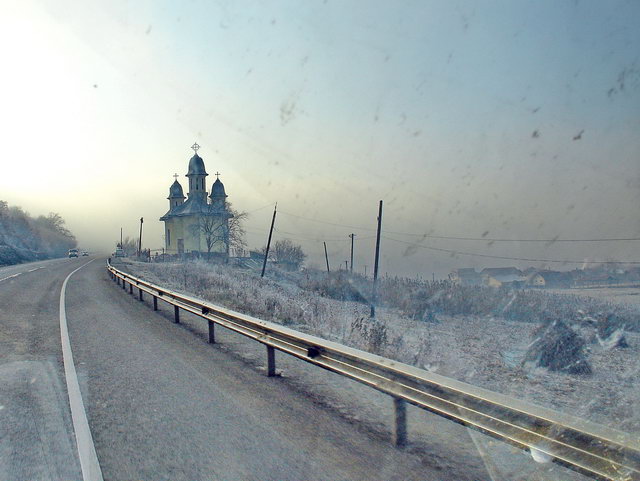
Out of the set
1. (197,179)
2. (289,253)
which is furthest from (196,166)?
(289,253)

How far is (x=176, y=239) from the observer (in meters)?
76.4

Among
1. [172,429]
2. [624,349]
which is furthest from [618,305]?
[172,429]

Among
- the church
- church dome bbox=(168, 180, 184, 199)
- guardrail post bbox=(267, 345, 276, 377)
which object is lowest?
guardrail post bbox=(267, 345, 276, 377)

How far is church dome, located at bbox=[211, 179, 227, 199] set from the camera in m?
75.4

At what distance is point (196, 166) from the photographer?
245ft

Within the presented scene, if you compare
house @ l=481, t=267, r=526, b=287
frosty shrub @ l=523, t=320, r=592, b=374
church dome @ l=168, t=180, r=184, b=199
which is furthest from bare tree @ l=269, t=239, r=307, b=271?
frosty shrub @ l=523, t=320, r=592, b=374

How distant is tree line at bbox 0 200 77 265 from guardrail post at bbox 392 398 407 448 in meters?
57.7

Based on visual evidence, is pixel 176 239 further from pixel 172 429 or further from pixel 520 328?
pixel 172 429

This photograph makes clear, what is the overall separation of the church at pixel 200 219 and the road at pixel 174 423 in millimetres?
62465

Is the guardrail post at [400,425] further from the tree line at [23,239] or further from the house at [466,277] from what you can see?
the tree line at [23,239]

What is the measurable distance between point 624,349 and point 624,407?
10.6 m

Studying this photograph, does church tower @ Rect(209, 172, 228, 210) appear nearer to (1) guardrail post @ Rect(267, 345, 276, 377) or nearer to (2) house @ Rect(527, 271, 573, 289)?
(2) house @ Rect(527, 271, 573, 289)

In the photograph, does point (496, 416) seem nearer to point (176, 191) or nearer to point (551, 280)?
point (551, 280)

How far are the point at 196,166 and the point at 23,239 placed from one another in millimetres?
45245
